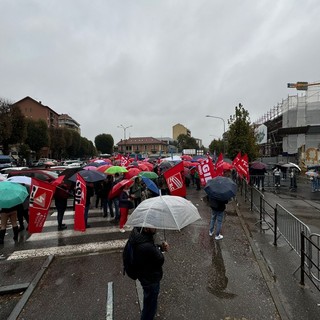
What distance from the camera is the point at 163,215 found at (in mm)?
3316

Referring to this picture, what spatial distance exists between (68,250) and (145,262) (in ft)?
13.0

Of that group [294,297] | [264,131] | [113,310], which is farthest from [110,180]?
[264,131]

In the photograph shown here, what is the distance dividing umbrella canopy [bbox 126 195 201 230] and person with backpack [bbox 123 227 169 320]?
119mm

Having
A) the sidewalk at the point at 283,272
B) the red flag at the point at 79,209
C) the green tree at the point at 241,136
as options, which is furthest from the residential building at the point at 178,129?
the red flag at the point at 79,209

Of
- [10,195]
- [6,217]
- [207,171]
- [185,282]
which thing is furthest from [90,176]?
[207,171]

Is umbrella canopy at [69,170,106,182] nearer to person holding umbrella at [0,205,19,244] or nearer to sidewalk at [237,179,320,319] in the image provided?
person holding umbrella at [0,205,19,244]

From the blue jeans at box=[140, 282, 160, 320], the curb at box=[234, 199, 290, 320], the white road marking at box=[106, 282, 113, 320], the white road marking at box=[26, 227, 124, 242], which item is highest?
the blue jeans at box=[140, 282, 160, 320]

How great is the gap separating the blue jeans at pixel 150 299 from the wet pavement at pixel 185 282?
52cm

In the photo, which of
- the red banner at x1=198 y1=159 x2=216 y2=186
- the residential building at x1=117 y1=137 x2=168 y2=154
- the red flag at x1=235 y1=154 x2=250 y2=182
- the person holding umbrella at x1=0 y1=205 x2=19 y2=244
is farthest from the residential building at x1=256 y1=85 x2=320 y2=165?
the residential building at x1=117 y1=137 x2=168 y2=154

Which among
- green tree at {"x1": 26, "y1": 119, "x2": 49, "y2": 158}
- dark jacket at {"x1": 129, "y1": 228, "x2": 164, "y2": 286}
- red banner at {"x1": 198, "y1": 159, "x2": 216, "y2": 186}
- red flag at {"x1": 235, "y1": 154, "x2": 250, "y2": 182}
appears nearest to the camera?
dark jacket at {"x1": 129, "y1": 228, "x2": 164, "y2": 286}

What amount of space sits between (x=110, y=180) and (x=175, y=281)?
4.88 m

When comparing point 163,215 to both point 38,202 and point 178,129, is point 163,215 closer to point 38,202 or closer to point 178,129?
point 38,202

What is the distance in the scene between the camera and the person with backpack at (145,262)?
295 cm

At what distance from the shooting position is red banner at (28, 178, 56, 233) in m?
5.80
